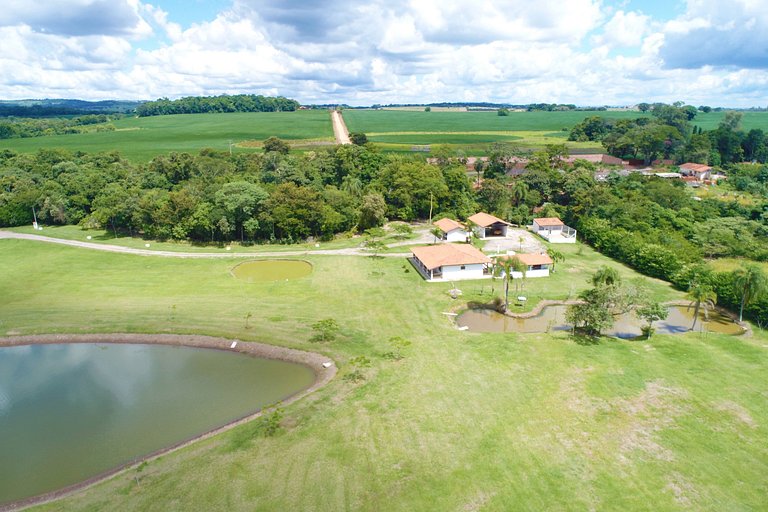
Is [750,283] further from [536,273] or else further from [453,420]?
[453,420]

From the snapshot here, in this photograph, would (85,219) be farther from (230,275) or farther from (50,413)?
(50,413)

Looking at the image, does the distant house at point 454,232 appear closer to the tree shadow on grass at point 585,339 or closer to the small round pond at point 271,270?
the small round pond at point 271,270

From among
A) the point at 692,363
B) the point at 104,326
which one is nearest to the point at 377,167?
the point at 104,326

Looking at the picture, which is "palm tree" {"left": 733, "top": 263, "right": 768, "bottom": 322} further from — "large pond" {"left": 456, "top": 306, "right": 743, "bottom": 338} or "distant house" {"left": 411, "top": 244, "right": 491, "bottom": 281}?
"distant house" {"left": 411, "top": 244, "right": 491, "bottom": 281}

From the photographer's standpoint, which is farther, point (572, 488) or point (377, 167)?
point (377, 167)

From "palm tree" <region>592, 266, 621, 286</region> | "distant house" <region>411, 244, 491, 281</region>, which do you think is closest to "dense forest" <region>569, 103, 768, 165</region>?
"distant house" <region>411, 244, 491, 281</region>

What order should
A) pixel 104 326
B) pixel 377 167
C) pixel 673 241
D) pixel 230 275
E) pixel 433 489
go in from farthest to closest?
pixel 377 167 < pixel 673 241 < pixel 230 275 < pixel 104 326 < pixel 433 489
